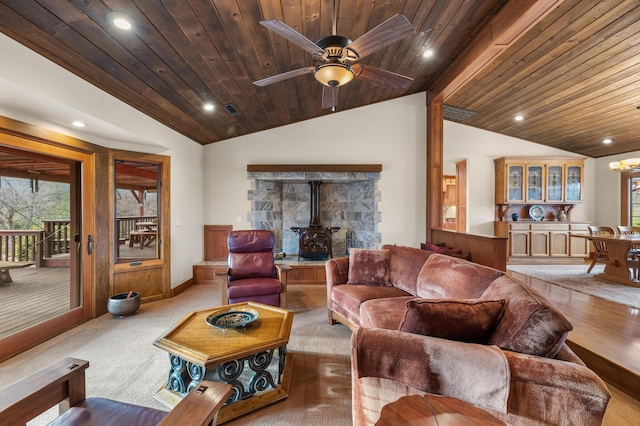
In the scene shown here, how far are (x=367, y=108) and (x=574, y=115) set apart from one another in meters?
3.72

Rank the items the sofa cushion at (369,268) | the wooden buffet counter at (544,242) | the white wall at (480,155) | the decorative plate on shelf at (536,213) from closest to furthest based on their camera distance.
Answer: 1. the sofa cushion at (369,268)
2. the wooden buffet counter at (544,242)
3. the white wall at (480,155)
4. the decorative plate on shelf at (536,213)

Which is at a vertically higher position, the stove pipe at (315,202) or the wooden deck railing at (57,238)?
the stove pipe at (315,202)

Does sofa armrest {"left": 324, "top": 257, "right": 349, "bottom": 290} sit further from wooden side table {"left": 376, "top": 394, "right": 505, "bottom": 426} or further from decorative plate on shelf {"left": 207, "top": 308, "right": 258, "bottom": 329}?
wooden side table {"left": 376, "top": 394, "right": 505, "bottom": 426}

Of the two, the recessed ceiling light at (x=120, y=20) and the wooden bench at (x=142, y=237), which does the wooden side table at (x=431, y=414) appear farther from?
the wooden bench at (x=142, y=237)

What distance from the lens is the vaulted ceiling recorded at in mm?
2051

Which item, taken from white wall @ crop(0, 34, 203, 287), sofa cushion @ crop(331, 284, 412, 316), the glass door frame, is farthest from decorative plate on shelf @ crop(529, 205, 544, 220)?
the glass door frame

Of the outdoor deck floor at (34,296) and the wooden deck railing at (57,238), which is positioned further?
the wooden deck railing at (57,238)

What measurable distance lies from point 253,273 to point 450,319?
2.77m

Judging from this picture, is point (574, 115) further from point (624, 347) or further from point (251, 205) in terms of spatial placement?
point (251, 205)

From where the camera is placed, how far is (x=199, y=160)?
199 inches

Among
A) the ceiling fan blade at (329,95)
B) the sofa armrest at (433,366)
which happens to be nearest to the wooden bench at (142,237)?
the ceiling fan blade at (329,95)

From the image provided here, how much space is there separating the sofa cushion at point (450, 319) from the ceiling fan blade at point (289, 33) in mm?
1798

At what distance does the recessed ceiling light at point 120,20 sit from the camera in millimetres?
1914

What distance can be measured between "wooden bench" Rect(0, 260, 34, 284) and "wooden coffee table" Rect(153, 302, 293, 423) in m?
2.31
